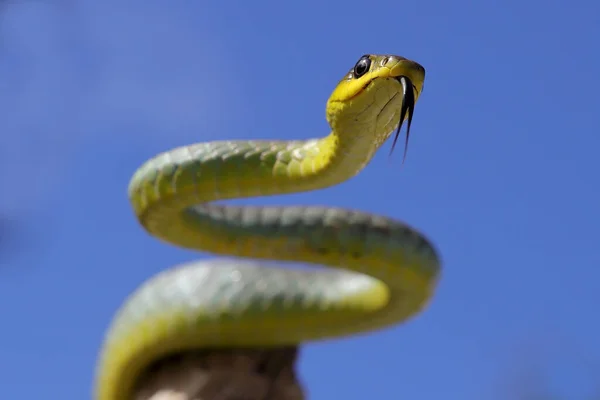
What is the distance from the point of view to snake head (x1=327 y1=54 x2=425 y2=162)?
6.97 meters

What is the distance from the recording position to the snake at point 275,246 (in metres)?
7.37

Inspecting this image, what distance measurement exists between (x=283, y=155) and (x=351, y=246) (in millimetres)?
810

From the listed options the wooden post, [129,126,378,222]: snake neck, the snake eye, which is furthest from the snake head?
the wooden post

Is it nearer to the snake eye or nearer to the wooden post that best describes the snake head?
the snake eye

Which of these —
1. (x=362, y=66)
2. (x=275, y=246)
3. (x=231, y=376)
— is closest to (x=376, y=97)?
(x=362, y=66)

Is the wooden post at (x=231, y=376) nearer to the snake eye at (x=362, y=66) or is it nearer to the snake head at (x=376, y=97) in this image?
the snake head at (x=376, y=97)

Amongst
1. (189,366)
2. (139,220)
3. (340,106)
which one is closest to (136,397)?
(189,366)

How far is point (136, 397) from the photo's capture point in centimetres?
891

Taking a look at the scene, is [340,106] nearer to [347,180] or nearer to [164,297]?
[347,180]

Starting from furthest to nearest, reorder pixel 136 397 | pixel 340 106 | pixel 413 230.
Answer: pixel 136 397 < pixel 413 230 < pixel 340 106

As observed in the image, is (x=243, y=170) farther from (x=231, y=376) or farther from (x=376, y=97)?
(x=231, y=376)

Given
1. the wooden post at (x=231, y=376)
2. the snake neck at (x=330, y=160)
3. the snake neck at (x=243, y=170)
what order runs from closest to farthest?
the snake neck at (x=330, y=160), the snake neck at (x=243, y=170), the wooden post at (x=231, y=376)

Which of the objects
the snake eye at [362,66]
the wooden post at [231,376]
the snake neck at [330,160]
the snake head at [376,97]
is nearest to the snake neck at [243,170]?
the snake neck at [330,160]

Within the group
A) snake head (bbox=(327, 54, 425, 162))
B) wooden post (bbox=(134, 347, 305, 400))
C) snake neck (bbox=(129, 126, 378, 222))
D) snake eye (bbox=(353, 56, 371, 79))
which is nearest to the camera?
snake head (bbox=(327, 54, 425, 162))
